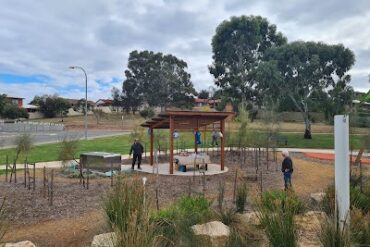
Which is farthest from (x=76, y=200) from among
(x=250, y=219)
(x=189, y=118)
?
(x=189, y=118)

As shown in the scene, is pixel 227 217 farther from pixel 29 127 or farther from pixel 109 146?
pixel 29 127

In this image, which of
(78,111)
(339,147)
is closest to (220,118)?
(339,147)

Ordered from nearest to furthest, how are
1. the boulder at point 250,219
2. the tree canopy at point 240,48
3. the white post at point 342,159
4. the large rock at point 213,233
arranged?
1. the white post at point 342,159
2. the large rock at point 213,233
3. the boulder at point 250,219
4. the tree canopy at point 240,48

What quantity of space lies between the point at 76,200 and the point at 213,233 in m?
5.27

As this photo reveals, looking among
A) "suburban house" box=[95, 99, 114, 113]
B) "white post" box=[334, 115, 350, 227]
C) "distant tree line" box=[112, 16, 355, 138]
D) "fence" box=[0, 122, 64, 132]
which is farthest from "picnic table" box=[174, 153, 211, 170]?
"suburban house" box=[95, 99, 114, 113]

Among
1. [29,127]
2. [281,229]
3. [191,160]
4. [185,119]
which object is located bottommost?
[191,160]

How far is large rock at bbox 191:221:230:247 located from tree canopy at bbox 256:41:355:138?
87.4 feet

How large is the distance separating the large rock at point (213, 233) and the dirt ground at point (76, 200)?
5.35ft

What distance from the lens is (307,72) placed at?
101ft

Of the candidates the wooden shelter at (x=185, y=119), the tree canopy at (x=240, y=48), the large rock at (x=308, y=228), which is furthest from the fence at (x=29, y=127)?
the large rock at (x=308, y=228)

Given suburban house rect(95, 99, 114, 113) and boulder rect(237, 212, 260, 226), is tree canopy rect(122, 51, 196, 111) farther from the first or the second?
boulder rect(237, 212, 260, 226)

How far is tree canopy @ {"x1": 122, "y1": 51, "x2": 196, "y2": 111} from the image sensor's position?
6869cm

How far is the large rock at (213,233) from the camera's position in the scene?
4949 mm

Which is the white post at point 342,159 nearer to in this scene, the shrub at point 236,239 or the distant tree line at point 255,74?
the shrub at point 236,239
